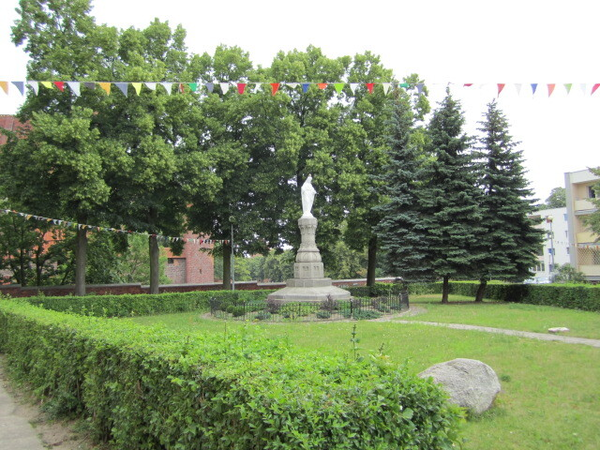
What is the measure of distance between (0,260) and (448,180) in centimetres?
2420

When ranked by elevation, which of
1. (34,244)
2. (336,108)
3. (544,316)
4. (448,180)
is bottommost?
(544,316)

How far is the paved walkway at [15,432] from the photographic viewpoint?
5442 mm

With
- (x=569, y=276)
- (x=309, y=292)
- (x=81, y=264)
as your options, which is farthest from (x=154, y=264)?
(x=569, y=276)

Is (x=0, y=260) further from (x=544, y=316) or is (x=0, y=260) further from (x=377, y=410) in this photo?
(x=377, y=410)

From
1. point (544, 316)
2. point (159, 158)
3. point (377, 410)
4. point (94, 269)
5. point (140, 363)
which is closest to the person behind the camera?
point (377, 410)

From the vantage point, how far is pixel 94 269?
29625 millimetres

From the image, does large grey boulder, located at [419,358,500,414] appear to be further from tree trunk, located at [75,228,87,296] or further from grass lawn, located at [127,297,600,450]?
tree trunk, located at [75,228,87,296]

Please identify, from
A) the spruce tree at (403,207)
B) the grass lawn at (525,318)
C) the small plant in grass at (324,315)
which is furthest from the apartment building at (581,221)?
the small plant in grass at (324,315)

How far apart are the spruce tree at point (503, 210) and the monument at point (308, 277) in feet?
23.5

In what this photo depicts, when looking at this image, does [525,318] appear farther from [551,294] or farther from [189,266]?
[189,266]

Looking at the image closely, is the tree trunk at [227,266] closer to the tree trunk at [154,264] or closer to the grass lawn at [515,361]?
the tree trunk at [154,264]

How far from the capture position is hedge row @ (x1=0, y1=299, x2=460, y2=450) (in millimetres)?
3020

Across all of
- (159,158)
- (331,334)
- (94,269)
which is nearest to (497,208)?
(331,334)

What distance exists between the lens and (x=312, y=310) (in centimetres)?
1747
